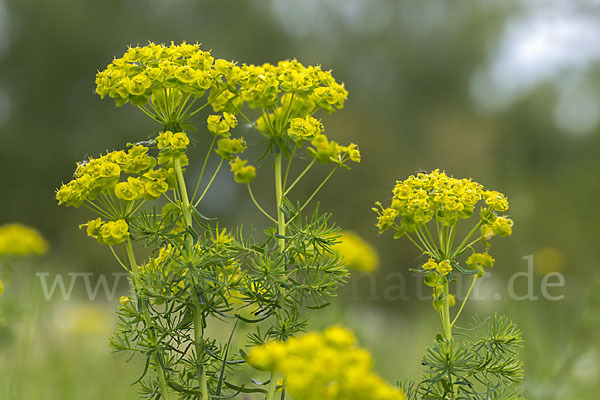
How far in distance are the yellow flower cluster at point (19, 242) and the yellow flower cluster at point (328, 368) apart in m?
2.92

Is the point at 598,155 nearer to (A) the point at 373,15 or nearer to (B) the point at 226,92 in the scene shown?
(A) the point at 373,15

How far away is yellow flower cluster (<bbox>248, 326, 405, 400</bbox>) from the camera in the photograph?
4.09 feet

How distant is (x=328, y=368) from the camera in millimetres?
1248

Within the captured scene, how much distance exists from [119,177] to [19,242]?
218cm

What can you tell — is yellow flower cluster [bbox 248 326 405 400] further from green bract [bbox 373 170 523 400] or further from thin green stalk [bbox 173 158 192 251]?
thin green stalk [bbox 173 158 192 251]

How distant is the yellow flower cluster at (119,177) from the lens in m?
1.87

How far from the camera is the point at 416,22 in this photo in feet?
54.0

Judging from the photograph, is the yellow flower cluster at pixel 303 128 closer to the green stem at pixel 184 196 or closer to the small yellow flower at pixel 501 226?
the green stem at pixel 184 196

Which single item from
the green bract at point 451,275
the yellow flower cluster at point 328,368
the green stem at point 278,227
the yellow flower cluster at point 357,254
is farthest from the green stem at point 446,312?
the yellow flower cluster at point 357,254

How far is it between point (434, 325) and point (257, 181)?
757 cm

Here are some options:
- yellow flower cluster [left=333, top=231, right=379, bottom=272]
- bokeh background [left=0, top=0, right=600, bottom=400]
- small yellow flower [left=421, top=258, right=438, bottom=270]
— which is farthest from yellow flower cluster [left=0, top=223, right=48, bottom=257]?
bokeh background [left=0, top=0, right=600, bottom=400]

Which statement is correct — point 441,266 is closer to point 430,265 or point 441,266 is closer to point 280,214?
point 430,265

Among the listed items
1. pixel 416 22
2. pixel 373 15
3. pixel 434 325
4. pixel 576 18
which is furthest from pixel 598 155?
pixel 434 325

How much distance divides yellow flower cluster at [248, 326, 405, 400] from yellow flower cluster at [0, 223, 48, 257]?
115 inches
